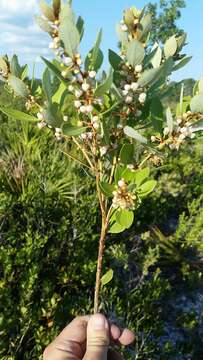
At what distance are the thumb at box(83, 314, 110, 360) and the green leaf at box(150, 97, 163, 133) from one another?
0.60 metres

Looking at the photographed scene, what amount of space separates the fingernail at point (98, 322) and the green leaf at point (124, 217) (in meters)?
0.38

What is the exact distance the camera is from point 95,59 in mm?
1084

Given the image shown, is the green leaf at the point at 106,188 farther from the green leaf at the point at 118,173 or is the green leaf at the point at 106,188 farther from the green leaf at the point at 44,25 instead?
the green leaf at the point at 44,25

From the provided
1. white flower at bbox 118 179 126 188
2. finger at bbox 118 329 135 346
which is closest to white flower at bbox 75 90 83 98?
white flower at bbox 118 179 126 188

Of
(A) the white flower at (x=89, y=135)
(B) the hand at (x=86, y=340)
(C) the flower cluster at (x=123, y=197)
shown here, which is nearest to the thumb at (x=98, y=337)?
(B) the hand at (x=86, y=340)

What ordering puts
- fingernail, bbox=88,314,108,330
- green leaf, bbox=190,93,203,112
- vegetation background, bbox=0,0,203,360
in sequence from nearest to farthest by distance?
green leaf, bbox=190,93,203,112
fingernail, bbox=88,314,108,330
vegetation background, bbox=0,0,203,360

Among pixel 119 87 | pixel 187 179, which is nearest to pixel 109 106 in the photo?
pixel 119 87

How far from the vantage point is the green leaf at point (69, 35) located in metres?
1.01

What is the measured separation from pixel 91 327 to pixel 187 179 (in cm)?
427

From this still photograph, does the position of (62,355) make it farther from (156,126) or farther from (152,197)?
(152,197)

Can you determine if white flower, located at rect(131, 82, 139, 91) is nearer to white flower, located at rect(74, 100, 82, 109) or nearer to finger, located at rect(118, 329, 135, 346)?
white flower, located at rect(74, 100, 82, 109)

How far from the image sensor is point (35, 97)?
124cm

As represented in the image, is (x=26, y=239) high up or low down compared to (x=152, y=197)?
down

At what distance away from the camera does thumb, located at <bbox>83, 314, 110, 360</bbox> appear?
4.86 feet
